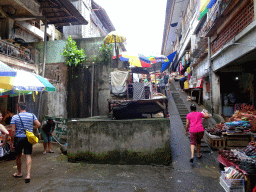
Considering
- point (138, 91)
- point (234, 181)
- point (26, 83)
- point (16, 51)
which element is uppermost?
point (16, 51)

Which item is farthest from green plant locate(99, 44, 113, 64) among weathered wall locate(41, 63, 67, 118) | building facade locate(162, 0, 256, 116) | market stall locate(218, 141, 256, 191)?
market stall locate(218, 141, 256, 191)

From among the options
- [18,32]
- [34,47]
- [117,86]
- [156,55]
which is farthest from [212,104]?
[18,32]

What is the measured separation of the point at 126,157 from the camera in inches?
209

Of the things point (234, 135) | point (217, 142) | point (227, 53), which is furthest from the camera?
point (227, 53)

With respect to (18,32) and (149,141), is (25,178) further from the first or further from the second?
(18,32)

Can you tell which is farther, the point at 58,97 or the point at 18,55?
the point at 58,97

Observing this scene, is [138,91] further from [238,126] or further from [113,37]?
[238,126]

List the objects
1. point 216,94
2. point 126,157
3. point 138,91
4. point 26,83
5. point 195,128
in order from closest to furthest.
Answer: point 126,157, point 195,128, point 26,83, point 138,91, point 216,94

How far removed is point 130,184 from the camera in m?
3.99

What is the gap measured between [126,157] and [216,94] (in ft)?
23.7

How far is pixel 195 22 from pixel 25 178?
15.4 m

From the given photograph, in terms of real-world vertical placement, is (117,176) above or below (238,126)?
below

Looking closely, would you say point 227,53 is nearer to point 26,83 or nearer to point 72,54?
point 26,83

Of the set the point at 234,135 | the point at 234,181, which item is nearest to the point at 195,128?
the point at 234,135
